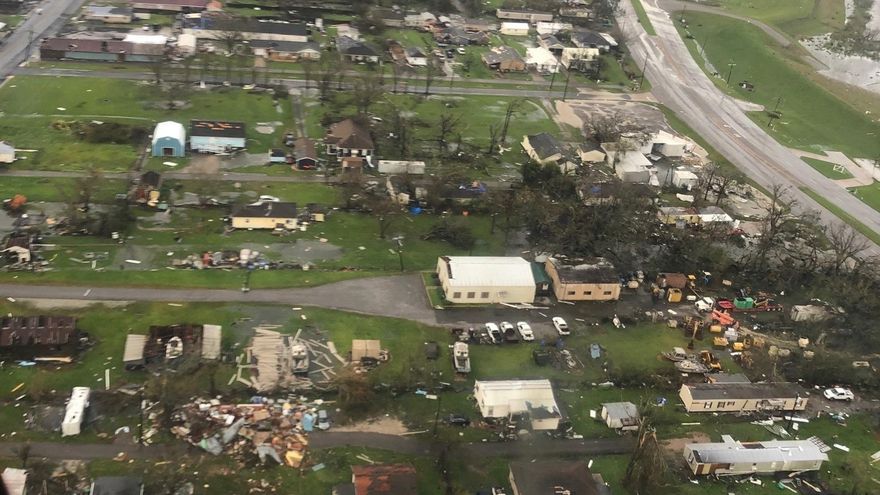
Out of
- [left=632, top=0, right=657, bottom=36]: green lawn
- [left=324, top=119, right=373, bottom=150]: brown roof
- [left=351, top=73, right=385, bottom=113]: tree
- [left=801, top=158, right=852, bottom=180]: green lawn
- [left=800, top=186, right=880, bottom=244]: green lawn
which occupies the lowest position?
[left=800, top=186, right=880, bottom=244]: green lawn

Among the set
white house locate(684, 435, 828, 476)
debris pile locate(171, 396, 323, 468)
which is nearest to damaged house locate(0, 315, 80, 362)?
debris pile locate(171, 396, 323, 468)

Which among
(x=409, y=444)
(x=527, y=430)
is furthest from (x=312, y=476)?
(x=527, y=430)

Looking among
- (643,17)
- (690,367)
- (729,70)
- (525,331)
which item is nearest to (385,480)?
(525,331)

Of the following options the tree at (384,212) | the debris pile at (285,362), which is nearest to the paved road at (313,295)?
the debris pile at (285,362)

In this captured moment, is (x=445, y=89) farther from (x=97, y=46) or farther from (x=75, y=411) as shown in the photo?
(x=75, y=411)

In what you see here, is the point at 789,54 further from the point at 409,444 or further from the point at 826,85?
the point at 409,444

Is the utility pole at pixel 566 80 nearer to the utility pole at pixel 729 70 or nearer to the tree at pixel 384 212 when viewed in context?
the utility pole at pixel 729 70

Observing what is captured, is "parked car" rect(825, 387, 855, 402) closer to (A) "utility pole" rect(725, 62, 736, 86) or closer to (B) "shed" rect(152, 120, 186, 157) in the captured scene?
(B) "shed" rect(152, 120, 186, 157)
